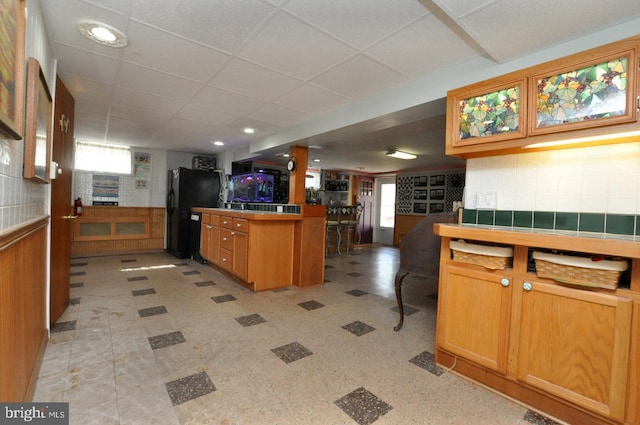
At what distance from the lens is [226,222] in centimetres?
406

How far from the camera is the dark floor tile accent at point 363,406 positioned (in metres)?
1.43

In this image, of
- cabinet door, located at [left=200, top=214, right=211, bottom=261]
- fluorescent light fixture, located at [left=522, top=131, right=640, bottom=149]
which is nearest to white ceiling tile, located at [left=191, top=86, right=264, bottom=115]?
cabinet door, located at [left=200, top=214, right=211, bottom=261]

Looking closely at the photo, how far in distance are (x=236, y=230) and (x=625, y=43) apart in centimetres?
371

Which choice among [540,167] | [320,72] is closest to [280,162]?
[320,72]

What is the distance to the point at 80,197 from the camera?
546cm

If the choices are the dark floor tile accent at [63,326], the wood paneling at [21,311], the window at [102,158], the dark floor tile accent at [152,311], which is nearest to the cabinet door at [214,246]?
the dark floor tile accent at [152,311]

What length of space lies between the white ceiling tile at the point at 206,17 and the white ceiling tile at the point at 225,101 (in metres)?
0.94

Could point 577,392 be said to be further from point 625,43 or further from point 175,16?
point 175,16

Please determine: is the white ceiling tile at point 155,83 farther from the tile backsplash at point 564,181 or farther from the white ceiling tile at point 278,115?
the tile backsplash at point 564,181

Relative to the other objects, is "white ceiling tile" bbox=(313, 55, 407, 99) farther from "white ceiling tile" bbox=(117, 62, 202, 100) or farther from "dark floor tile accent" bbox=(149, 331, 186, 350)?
"dark floor tile accent" bbox=(149, 331, 186, 350)

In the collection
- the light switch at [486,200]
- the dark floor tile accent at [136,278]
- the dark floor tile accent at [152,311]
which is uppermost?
the light switch at [486,200]

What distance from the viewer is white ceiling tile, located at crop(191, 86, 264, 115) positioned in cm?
290

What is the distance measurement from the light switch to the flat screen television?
3690 millimetres

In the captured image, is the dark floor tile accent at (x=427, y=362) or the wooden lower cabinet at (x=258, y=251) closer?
the dark floor tile accent at (x=427, y=362)
